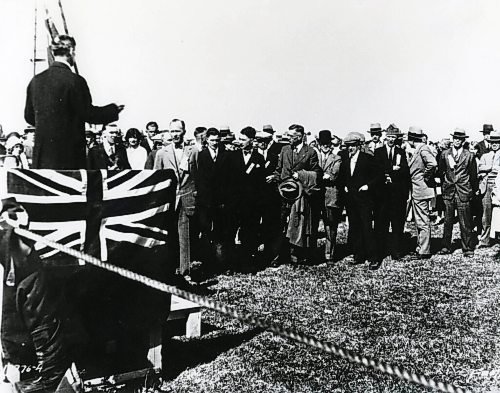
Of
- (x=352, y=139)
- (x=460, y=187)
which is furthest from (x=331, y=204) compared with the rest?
(x=460, y=187)

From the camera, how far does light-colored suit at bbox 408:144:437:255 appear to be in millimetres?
10844

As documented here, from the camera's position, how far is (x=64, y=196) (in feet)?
14.9

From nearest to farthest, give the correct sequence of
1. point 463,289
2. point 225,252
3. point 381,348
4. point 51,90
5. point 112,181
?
point 112,181 → point 51,90 → point 381,348 → point 463,289 → point 225,252

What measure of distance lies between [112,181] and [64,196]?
404mm

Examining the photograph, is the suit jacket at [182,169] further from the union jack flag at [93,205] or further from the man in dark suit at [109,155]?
the union jack flag at [93,205]

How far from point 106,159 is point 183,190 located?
2.46 meters

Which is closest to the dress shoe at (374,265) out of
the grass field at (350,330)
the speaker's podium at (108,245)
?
the grass field at (350,330)

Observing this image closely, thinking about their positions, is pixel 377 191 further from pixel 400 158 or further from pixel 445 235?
pixel 445 235

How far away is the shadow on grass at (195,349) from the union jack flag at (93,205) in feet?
4.42

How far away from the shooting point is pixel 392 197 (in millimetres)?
11000

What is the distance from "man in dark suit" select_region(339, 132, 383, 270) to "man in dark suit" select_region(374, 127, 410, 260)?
1.11ft

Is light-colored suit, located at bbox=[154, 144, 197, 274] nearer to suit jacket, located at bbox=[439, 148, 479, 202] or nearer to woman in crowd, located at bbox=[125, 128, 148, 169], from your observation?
woman in crowd, located at bbox=[125, 128, 148, 169]

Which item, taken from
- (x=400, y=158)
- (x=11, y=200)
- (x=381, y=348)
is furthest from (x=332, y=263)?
(x=11, y=200)

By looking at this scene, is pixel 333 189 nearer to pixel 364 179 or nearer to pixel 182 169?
pixel 364 179
